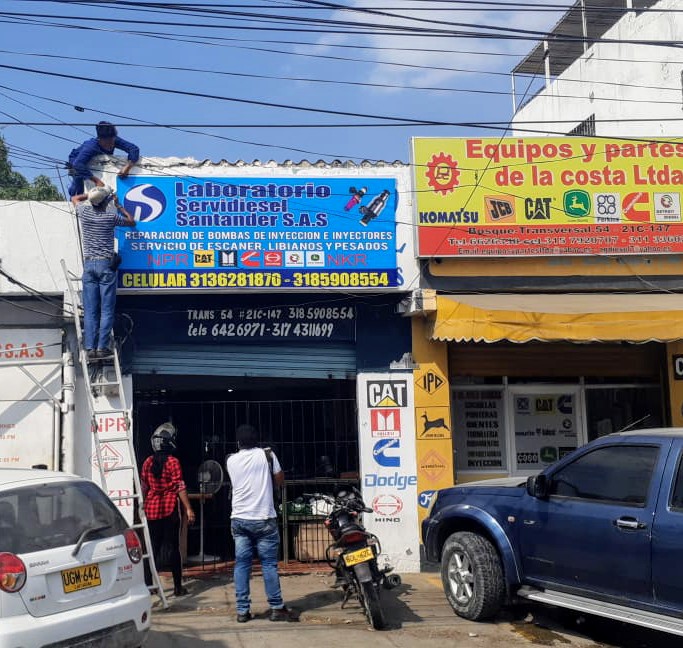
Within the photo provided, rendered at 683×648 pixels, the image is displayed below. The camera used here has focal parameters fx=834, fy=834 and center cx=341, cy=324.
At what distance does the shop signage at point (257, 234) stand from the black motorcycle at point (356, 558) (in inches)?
132

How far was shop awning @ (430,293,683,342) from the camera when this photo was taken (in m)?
9.81

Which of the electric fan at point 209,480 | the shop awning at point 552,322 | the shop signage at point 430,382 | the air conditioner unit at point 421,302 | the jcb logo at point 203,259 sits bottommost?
the electric fan at point 209,480

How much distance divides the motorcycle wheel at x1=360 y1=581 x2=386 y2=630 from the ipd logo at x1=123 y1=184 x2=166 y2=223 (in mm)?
5275

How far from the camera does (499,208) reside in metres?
10.8

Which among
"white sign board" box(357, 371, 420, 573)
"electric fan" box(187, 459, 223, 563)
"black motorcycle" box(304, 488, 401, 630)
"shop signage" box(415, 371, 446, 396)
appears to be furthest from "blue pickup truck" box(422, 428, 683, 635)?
"electric fan" box(187, 459, 223, 563)

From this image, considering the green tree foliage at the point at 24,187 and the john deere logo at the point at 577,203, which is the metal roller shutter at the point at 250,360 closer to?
the john deere logo at the point at 577,203

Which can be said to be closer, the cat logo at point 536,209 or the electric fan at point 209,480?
the electric fan at point 209,480

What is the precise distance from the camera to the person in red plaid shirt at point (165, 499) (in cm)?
876

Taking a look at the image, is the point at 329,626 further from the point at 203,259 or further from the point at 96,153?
the point at 96,153

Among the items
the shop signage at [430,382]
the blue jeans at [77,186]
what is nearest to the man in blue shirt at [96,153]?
the blue jeans at [77,186]

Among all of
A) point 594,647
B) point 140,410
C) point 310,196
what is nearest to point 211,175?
point 310,196

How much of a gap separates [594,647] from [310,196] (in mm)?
6184

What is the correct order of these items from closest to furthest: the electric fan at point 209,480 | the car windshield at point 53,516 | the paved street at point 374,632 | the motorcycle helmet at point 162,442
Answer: the car windshield at point 53,516 < the paved street at point 374,632 < the motorcycle helmet at point 162,442 < the electric fan at point 209,480

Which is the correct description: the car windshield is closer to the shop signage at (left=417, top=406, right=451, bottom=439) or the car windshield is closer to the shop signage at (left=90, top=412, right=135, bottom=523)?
the shop signage at (left=90, top=412, right=135, bottom=523)
